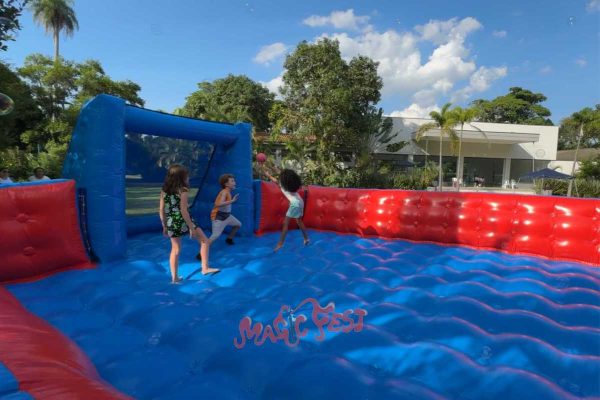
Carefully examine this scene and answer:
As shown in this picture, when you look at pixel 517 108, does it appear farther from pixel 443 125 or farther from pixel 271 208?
pixel 271 208

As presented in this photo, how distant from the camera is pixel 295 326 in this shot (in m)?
2.62

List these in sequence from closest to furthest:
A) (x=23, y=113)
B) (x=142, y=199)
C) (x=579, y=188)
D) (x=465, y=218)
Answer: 1. (x=465, y=218)
2. (x=142, y=199)
3. (x=579, y=188)
4. (x=23, y=113)

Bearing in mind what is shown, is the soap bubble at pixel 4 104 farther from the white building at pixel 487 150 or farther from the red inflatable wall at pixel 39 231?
the white building at pixel 487 150

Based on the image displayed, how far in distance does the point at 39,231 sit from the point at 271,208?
10.9 ft

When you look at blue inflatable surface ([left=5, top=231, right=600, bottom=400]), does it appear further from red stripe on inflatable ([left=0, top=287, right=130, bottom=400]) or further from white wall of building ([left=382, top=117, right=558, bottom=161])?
white wall of building ([left=382, top=117, right=558, bottom=161])

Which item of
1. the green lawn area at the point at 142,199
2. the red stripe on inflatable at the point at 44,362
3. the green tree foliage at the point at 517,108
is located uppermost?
the green tree foliage at the point at 517,108

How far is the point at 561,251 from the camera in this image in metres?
4.54

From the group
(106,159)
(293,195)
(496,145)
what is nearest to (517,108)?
(496,145)

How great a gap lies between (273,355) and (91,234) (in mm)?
3183

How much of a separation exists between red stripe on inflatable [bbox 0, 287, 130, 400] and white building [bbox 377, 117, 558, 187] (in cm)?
2285

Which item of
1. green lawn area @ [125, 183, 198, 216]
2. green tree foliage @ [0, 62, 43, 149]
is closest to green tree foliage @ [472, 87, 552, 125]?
green tree foliage @ [0, 62, 43, 149]

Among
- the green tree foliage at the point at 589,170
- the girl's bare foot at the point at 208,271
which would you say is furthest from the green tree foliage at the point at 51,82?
the green tree foliage at the point at 589,170

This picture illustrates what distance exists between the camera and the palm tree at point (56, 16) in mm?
27672

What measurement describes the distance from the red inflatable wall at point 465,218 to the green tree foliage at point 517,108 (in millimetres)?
43660
